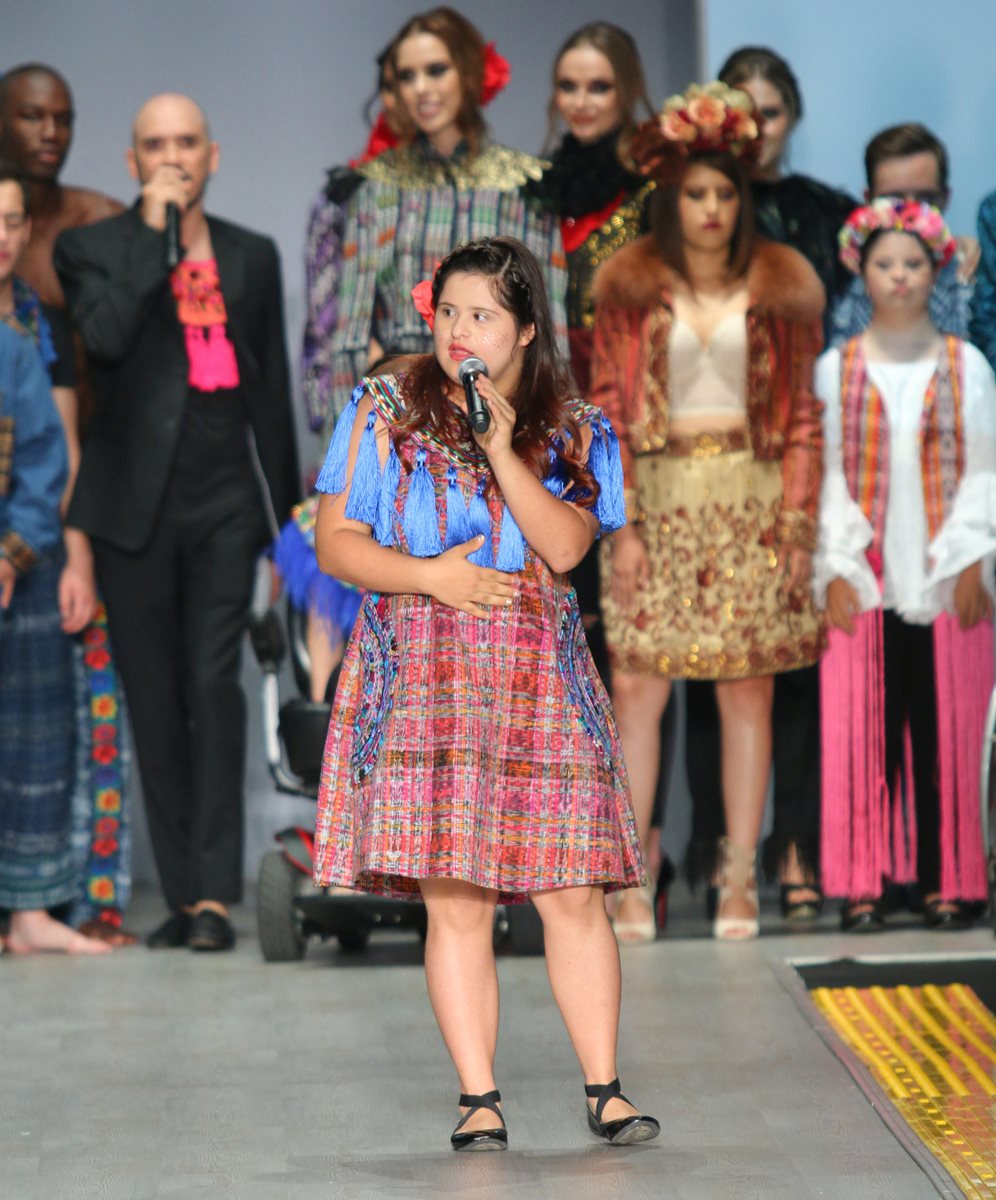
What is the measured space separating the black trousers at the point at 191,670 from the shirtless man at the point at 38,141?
0.78 metres

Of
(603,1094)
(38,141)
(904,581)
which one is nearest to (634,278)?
(904,581)

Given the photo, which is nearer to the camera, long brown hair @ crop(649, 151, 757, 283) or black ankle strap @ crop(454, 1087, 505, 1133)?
black ankle strap @ crop(454, 1087, 505, 1133)

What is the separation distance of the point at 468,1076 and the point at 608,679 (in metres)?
2.08

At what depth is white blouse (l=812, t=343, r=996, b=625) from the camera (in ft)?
16.2

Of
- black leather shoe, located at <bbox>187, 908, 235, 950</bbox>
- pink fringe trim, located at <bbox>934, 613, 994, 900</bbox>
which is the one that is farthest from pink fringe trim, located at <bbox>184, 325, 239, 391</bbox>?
pink fringe trim, located at <bbox>934, 613, 994, 900</bbox>

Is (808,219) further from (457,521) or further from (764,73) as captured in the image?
(457,521)

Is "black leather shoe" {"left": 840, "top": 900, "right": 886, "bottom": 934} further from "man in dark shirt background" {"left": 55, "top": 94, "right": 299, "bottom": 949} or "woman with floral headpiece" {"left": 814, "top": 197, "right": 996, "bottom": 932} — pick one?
"man in dark shirt background" {"left": 55, "top": 94, "right": 299, "bottom": 949}

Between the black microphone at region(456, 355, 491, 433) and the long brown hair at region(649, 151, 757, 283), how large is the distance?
1.92 metres

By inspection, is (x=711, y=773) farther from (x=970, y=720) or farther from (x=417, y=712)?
(x=417, y=712)

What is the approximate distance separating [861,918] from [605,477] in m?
1.98

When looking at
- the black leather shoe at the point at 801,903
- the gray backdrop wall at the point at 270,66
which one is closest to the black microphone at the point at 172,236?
the gray backdrop wall at the point at 270,66

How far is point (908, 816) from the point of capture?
16.6 ft

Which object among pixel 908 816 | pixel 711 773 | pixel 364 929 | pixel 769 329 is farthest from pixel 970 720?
pixel 364 929

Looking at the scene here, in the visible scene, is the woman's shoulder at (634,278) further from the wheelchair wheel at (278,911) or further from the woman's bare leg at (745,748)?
the wheelchair wheel at (278,911)
